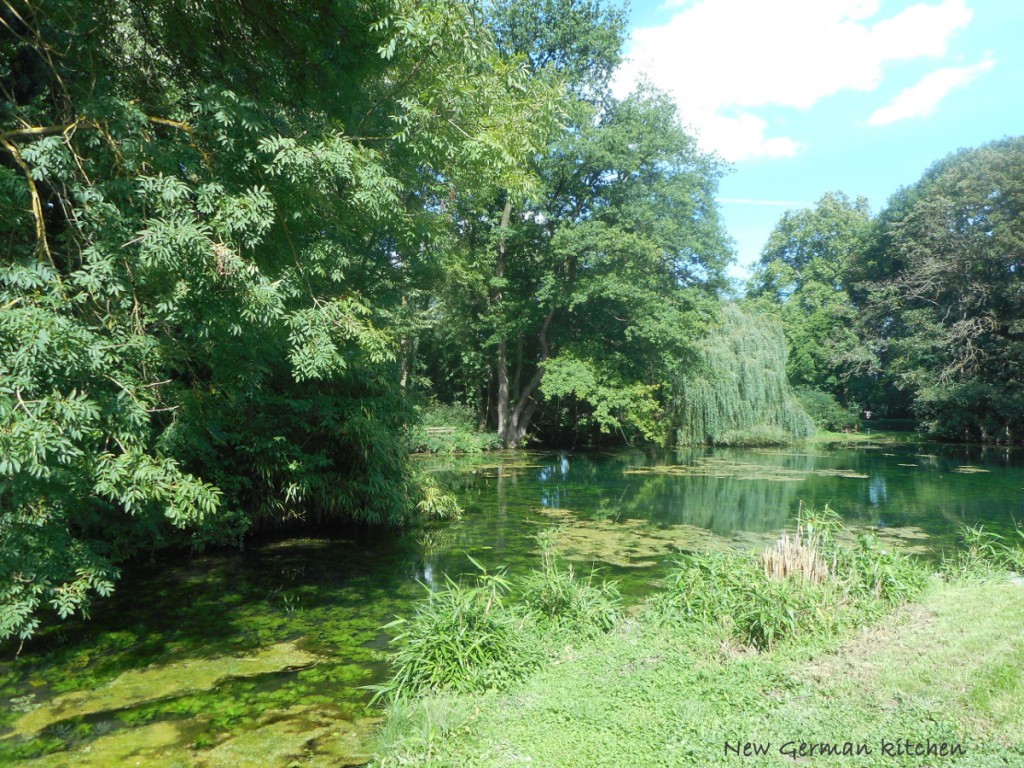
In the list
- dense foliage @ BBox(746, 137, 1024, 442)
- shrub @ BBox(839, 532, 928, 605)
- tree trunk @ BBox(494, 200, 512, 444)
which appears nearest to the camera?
shrub @ BBox(839, 532, 928, 605)

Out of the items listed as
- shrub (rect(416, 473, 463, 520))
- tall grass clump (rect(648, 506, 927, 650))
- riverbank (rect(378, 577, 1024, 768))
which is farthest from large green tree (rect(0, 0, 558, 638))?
Result: tall grass clump (rect(648, 506, 927, 650))

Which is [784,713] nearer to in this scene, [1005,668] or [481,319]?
[1005,668]

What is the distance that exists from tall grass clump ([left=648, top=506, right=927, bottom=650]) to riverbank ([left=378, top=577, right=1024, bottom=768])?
0.23m

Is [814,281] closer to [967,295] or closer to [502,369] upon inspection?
[967,295]

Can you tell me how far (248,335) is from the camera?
6008 mm

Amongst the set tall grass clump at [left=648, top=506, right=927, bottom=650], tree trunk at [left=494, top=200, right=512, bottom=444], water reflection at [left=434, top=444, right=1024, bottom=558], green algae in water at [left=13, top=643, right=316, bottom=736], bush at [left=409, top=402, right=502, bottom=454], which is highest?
tree trunk at [left=494, top=200, right=512, bottom=444]

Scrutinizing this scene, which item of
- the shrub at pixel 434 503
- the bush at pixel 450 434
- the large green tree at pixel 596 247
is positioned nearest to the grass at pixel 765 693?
the shrub at pixel 434 503

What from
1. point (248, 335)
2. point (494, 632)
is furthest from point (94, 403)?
point (494, 632)

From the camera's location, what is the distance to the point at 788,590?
208 inches

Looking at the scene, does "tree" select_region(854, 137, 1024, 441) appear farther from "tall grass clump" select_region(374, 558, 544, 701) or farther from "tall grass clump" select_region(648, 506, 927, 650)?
"tall grass clump" select_region(374, 558, 544, 701)

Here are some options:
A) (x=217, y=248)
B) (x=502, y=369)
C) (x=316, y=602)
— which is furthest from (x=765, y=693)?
(x=502, y=369)

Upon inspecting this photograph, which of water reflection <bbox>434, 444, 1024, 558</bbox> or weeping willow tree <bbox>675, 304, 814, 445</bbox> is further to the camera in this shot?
weeping willow tree <bbox>675, 304, 814, 445</bbox>

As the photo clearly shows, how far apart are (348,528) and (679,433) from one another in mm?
17835

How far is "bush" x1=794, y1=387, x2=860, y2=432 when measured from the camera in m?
37.3
